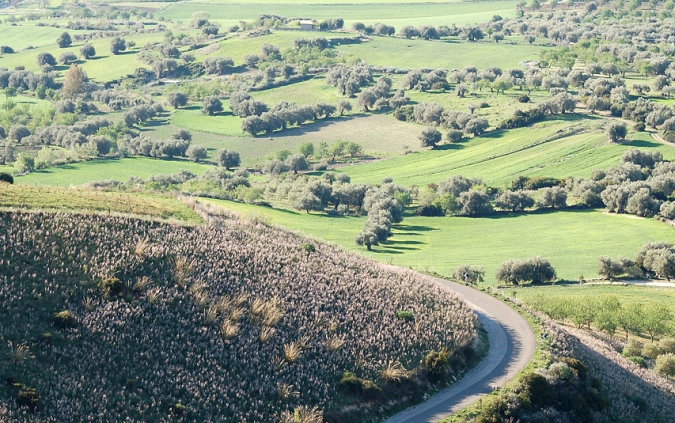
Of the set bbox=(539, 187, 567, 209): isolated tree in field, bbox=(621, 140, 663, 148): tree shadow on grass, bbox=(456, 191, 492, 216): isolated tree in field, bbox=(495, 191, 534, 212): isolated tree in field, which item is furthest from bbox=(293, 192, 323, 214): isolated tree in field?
bbox=(621, 140, 663, 148): tree shadow on grass

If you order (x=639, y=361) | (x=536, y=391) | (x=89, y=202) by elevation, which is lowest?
(x=639, y=361)

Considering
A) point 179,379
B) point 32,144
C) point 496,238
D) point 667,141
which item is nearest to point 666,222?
point 496,238

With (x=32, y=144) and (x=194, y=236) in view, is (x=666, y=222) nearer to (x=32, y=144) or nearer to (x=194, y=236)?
(x=194, y=236)

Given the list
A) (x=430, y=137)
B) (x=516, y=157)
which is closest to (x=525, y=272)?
(x=516, y=157)

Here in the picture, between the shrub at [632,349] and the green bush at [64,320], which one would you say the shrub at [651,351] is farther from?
the green bush at [64,320]

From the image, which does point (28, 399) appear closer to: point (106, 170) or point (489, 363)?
point (489, 363)
